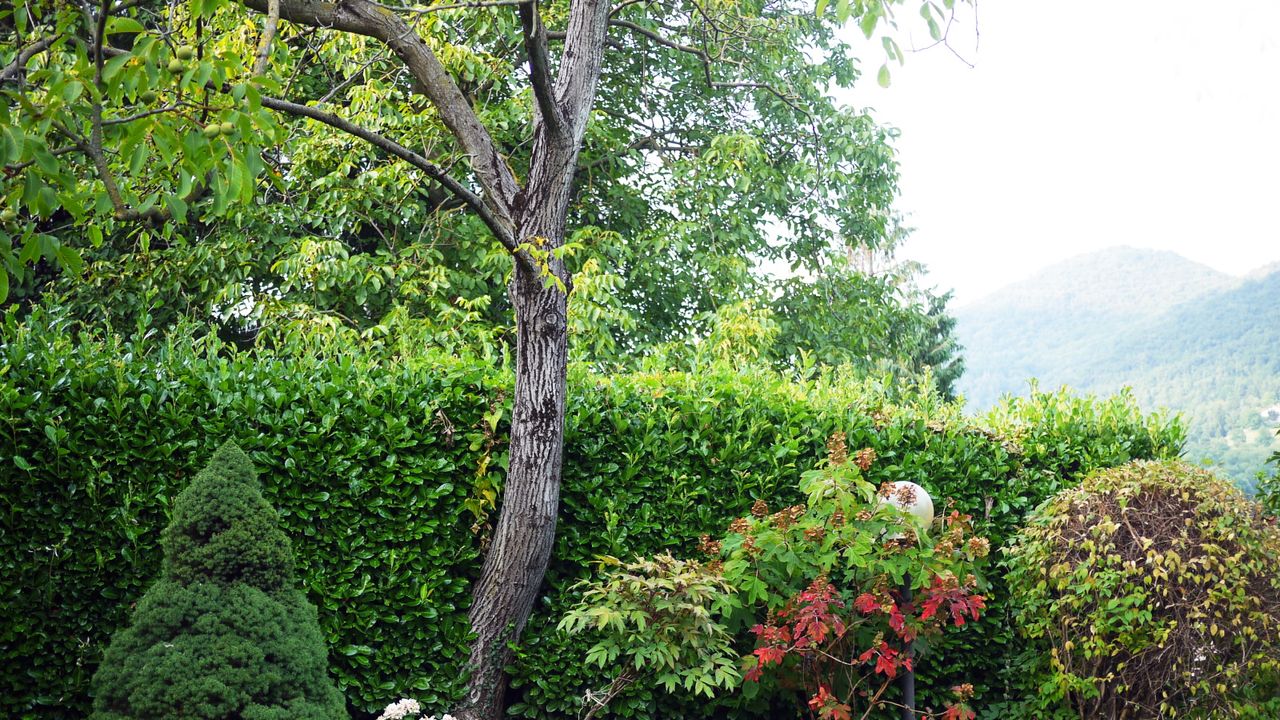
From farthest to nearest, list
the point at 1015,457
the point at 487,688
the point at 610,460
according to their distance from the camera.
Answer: the point at 1015,457, the point at 610,460, the point at 487,688

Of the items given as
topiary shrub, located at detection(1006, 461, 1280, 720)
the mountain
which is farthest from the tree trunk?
the mountain

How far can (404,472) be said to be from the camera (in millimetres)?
4883

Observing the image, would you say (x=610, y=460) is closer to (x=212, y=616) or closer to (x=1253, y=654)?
(x=212, y=616)

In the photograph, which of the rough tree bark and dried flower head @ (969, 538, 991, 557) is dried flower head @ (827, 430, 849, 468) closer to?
dried flower head @ (969, 538, 991, 557)

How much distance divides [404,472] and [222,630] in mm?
1426

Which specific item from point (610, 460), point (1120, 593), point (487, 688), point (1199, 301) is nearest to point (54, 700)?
point (487, 688)

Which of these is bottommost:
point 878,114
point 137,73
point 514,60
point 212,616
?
point 212,616

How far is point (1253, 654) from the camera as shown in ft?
14.9

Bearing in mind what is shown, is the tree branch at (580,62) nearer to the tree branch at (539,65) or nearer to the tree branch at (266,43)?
the tree branch at (539,65)

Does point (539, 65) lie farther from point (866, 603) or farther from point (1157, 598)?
point (1157, 598)

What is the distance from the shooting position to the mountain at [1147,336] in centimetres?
2330

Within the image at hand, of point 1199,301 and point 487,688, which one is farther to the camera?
point 1199,301

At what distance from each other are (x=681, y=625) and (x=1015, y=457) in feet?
8.58

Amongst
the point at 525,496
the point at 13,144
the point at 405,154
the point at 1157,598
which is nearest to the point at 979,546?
the point at 1157,598
